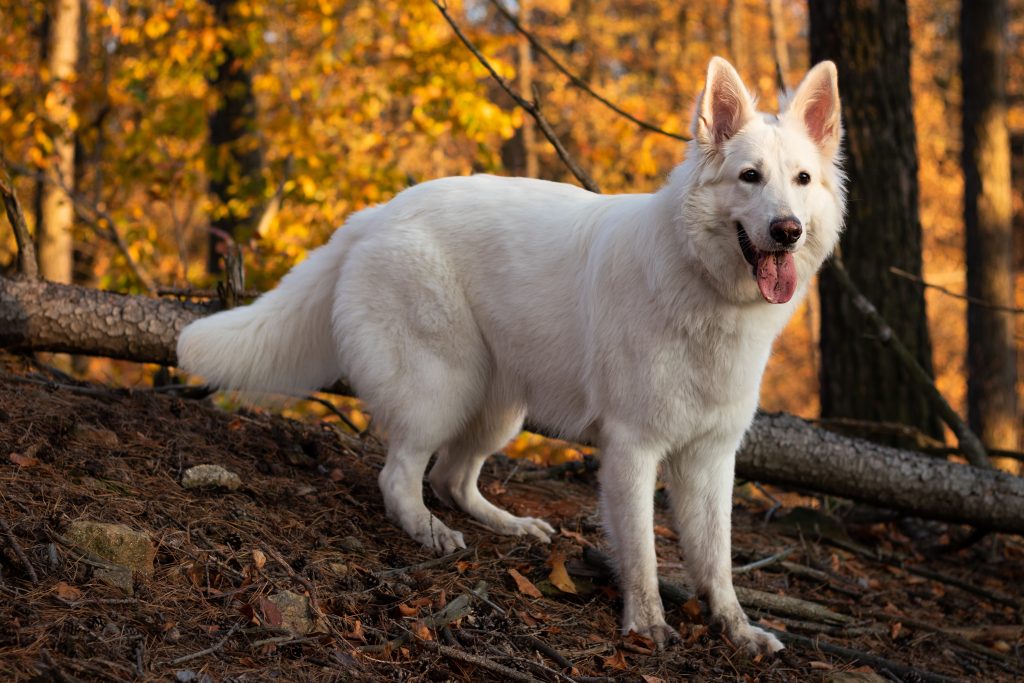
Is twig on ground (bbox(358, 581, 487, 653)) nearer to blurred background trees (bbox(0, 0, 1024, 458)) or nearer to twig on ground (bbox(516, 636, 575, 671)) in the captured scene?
twig on ground (bbox(516, 636, 575, 671))

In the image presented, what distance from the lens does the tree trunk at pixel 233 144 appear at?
9492 mm

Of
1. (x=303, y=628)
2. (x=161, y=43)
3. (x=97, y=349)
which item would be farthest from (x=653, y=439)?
(x=161, y=43)

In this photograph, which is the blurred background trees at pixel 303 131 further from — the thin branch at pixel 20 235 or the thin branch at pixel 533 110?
the thin branch at pixel 533 110

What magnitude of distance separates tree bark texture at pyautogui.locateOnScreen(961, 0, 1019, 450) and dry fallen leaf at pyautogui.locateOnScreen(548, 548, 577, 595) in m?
7.48

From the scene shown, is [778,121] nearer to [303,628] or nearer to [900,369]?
[303,628]

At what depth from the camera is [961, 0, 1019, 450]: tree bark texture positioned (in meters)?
10.2

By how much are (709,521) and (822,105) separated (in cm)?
173

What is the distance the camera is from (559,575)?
4.11 m

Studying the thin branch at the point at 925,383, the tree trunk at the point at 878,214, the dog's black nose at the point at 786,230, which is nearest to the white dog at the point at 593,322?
the dog's black nose at the point at 786,230

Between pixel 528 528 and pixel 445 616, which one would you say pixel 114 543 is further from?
pixel 528 528

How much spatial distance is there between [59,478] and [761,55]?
26018 mm

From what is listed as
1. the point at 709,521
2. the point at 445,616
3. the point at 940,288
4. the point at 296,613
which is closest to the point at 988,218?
the point at 940,288

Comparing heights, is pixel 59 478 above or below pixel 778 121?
below

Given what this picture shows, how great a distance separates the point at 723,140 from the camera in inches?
146
